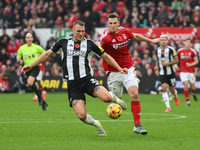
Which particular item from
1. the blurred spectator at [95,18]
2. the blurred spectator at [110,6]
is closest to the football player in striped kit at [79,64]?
the blurred spectator at [95,18]

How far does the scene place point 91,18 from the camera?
28.3 m

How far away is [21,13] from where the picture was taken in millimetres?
31109

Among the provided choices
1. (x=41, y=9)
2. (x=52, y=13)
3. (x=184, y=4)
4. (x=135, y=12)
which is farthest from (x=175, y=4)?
(x=41, y=9)

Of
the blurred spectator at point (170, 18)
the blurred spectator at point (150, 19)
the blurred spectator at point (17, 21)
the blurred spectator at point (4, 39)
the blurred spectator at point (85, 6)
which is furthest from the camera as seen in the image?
the blurred spectator at point (17, 21)

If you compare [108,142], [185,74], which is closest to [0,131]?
[108,142]

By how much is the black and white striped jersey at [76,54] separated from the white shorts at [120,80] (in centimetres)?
109

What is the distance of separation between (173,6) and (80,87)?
19.1m

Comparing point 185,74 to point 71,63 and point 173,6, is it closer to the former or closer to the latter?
point 173,6

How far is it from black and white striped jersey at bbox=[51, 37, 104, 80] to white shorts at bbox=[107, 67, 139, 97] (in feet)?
3.57

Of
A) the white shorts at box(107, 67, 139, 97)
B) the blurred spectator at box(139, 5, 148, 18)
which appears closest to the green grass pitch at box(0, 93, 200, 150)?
the white shorts at box(107, 67, 139, 97)

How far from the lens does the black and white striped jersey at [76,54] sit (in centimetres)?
898

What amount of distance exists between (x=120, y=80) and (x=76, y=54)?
162 cm

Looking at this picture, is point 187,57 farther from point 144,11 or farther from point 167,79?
point 144,11

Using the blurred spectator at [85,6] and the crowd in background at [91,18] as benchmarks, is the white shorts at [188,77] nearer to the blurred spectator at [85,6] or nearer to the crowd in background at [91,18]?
the crowd in background at [91,18]
